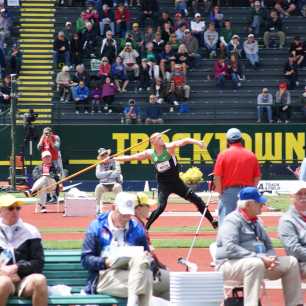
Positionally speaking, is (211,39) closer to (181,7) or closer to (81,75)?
(181,7)

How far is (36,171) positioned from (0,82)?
258 inches

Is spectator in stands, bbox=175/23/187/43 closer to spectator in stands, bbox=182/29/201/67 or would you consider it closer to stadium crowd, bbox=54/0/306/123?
stadium crowd, bbox=54/0/306/123

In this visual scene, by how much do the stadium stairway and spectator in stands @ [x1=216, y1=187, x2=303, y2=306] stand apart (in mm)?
26047

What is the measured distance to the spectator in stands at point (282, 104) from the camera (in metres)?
37.3

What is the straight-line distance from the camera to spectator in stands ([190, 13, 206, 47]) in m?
40.7

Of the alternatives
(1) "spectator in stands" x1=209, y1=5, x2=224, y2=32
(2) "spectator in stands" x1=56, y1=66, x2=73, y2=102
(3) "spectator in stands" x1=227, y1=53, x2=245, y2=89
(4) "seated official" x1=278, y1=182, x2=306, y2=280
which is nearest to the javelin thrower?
(4) "seated official" x1=278, y1=182, x2=306, y2=280

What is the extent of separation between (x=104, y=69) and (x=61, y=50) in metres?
1.75

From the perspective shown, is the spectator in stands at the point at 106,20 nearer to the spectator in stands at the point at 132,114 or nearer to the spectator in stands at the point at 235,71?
the spectator in stands at the point at 235,71

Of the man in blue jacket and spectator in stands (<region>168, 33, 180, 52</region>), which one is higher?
spectator in stands (<region>168, 33, 180, 52</region>)

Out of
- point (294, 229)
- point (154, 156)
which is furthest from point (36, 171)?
point (294, 229)

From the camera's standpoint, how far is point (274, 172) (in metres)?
35.7

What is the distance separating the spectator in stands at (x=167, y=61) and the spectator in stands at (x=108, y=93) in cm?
189

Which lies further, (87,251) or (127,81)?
(127,81)

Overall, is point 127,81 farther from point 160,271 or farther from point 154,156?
point 160,271
